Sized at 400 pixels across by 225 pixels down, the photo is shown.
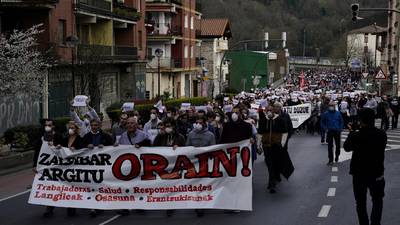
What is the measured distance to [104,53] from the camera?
41.0m

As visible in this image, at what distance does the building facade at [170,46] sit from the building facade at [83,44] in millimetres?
11514

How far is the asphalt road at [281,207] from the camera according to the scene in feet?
38.0

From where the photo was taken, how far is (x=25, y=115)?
32.1 m

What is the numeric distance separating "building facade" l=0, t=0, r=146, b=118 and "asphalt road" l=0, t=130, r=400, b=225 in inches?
534

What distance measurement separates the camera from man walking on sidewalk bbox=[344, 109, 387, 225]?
9562mm

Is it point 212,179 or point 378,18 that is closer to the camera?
point 212,179

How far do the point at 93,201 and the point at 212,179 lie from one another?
2.02 m

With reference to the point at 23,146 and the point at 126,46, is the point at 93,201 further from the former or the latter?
the point at 126,46

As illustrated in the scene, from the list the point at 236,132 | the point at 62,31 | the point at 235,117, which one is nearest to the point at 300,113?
the point at 62,31

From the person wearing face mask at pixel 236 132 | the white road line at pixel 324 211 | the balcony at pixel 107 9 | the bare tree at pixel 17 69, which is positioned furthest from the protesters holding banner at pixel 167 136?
the balcony at pixel 107 9

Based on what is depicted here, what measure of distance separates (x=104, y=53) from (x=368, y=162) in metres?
32.6

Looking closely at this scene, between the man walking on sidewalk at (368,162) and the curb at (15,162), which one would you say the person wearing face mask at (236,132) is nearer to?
the man walking on sidewalk at (368,162)

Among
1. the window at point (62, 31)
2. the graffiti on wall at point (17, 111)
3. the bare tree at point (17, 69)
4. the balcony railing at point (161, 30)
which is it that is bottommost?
the graffiti on wall at point (17, 111)

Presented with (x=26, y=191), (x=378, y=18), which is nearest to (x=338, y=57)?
(x=378, y=18)
